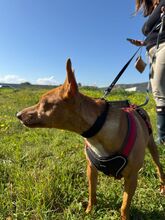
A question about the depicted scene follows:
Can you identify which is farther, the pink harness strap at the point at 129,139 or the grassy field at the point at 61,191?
the grassy field at the point at 61,191

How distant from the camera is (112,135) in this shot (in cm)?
260

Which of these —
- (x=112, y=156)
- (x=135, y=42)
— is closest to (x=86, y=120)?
(x=112, y=156)

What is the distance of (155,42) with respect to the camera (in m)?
4.02

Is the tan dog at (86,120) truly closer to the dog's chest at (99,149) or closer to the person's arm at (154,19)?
the dog's chest at (99,149)

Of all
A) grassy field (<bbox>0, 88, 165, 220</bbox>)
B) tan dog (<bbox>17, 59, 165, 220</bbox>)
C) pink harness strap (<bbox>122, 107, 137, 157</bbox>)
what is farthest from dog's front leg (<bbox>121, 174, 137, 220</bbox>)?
pink harness strap (<bbox>122, 107, 137, 157</bbox>)

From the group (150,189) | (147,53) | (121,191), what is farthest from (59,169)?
(147,53)

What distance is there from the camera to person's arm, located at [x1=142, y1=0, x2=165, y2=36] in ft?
12.6

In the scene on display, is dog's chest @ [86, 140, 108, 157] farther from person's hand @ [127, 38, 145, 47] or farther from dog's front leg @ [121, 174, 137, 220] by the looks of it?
person's hand @ [127, 38, 145, 47]

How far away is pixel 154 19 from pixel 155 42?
28 centimetres

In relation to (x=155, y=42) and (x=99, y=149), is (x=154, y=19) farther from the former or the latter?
(x=99, y=149)

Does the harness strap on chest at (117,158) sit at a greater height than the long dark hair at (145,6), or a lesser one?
lesser

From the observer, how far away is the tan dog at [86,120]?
2.54 m

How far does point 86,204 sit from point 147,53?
214 cm

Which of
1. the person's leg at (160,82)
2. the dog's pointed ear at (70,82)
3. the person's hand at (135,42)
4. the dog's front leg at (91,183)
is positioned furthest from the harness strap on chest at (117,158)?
the person's hand at (135,42)
